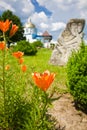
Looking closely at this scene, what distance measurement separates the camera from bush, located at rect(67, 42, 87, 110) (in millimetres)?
7387

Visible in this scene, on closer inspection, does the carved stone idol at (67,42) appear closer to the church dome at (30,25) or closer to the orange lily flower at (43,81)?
the orange lily flower at (43,81)

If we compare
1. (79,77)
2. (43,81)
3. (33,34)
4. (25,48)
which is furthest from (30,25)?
(43,81)

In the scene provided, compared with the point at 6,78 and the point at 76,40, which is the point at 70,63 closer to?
the point at 6,78

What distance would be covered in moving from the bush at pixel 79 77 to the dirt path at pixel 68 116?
0.79 feet

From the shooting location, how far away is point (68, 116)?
287 inches

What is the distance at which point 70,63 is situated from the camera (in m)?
8.19

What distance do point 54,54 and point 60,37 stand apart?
0.91m

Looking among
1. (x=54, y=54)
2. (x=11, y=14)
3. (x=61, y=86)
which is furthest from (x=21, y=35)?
(x=61, y=86)

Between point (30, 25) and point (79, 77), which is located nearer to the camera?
point (79, 77)

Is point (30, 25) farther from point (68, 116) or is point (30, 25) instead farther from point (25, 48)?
point (68, 116)

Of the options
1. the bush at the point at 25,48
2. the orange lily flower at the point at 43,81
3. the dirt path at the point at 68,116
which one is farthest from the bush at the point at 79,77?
the bush at the point at 25,48

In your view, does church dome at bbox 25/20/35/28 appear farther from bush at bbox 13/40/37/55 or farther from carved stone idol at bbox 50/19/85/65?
carved stone idol at bbox 50/19/85/65

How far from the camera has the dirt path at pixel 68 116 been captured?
6.89 metres

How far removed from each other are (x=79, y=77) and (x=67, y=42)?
8.18 meters
